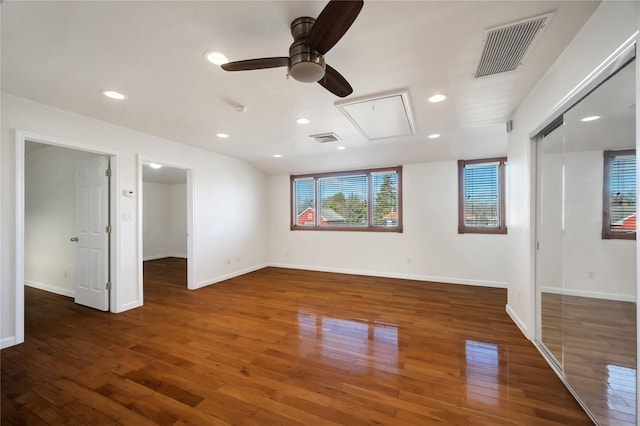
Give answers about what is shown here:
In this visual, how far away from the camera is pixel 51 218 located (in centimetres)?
405

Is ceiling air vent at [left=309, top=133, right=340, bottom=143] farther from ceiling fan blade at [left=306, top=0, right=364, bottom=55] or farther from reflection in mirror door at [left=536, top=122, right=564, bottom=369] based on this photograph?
reflection in mirror door at [left=536, top=122, right=564, bottom=369]

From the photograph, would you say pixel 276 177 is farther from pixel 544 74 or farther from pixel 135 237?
pixel 544 74

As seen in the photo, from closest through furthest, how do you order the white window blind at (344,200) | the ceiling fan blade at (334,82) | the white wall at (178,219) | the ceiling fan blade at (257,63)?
1. the ceiling fan blade at (257,63)
2. the ceiling fan blade at (334,82)
3. the white window blind at (344,200)
4. the white wall at (178,219)

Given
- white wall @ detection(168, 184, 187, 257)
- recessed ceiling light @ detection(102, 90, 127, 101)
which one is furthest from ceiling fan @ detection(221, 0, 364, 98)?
white wall @ detection(168, 184, 187, 257)

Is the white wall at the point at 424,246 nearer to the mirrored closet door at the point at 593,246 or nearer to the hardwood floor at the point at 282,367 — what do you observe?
the hardwood floor at the point at 282,367

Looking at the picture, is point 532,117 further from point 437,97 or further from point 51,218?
point 51,218

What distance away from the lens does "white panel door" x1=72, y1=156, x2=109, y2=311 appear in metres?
3.35

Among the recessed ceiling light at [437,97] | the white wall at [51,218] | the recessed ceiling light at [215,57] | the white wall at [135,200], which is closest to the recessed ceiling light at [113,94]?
the white wall at [135,200]

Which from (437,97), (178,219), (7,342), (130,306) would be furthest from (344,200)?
(178,219)

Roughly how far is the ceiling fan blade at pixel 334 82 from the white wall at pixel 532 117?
147 cm

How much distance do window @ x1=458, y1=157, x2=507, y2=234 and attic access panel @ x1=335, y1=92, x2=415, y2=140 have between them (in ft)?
6.31

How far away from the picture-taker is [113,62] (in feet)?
6.20

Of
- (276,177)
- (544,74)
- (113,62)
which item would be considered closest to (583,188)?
(544,74)

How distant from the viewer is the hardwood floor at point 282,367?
5.33 ft
